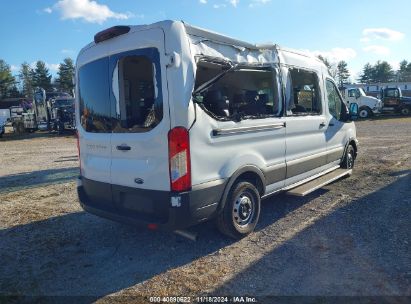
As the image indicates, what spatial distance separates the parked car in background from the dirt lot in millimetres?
25846

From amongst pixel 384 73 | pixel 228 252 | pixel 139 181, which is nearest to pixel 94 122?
pixel 139 181

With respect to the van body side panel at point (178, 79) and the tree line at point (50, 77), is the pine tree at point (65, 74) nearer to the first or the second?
the tree line at point (50, 77)

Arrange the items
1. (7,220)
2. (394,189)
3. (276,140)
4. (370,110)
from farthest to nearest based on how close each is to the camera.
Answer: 1. (370,110)
2. (394,189)
3. (7,220)
4. (276,140)

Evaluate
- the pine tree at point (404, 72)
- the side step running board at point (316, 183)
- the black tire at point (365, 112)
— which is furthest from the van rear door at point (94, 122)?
the pine tree at point (404, 72)

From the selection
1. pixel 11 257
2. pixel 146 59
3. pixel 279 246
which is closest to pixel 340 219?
pixel 279 246

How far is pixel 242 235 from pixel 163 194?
134 centimetres

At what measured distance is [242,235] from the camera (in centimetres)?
449

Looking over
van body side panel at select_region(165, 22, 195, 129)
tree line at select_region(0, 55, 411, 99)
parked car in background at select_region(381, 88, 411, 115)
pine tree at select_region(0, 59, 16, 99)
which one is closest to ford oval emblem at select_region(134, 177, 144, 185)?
van body side panel at select_region(165, 22, 195, 129)

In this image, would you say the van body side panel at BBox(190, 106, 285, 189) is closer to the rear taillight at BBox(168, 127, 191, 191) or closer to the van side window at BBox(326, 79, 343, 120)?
the rear taillight at BBox(168, 127, 191, 191)

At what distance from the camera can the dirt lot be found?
3.46 meters

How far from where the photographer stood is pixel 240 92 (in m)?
4.91

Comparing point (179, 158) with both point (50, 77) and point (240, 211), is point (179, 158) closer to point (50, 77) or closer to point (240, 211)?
point (240, 211)

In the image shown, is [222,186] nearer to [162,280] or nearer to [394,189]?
[162,280]

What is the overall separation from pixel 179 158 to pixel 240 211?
1288 millimetres
